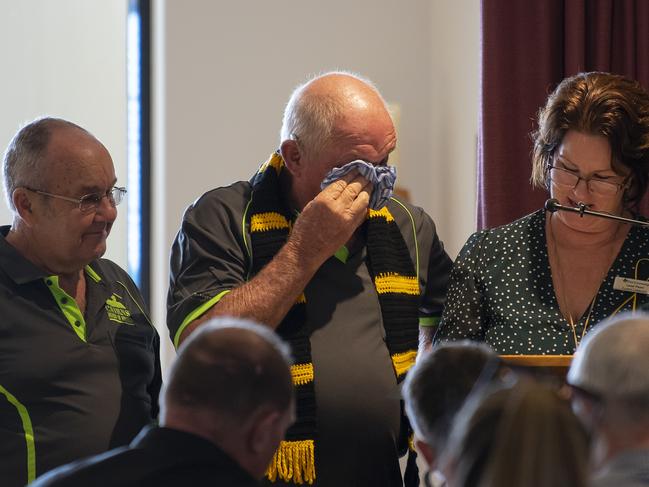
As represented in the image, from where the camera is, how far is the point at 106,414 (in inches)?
101

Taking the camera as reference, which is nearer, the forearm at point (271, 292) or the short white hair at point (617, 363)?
the short white hair at point (617, 363)

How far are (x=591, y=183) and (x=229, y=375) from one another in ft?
4.33

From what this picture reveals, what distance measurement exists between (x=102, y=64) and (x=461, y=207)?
5.23 ft

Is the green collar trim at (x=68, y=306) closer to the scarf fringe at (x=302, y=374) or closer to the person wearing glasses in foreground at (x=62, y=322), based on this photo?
the person wearing glasses in foreground at (x=62, y=322)

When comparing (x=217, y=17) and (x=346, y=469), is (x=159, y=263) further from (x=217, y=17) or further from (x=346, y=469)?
(x=346, y=469)

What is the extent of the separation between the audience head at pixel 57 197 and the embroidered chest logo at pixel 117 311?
13 cm

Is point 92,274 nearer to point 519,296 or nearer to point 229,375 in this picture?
point 519,296

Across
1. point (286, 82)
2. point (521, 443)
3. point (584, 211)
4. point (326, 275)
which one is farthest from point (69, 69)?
point (521, 443)

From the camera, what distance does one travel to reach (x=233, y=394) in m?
1.68

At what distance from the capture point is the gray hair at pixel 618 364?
Answer: 1.69m

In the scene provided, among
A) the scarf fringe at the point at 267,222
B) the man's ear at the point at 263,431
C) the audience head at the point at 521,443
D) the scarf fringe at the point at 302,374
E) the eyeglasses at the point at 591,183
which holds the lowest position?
the scarf fringe at the point at 302,374

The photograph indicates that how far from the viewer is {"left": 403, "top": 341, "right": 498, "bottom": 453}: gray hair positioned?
1816mm

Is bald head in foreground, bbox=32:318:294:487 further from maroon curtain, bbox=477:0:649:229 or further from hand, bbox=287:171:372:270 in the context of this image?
maroon curtain, bbox=477:0:649:229

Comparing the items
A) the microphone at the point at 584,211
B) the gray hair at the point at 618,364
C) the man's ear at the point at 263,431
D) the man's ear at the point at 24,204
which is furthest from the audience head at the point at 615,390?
the man's ear at the point at 24,204
